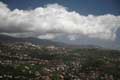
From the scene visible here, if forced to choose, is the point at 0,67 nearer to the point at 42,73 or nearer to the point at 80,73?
the point at 42,73

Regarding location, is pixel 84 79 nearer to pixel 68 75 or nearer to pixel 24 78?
pixel 68 75

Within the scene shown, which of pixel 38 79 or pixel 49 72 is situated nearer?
pixel 38 79

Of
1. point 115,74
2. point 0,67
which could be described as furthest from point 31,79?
point 115,74

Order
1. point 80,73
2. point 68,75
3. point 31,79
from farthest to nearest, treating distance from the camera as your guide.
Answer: point 80,73, point 68,75, point 31,79

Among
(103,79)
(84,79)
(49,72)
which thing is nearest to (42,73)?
(49,72)

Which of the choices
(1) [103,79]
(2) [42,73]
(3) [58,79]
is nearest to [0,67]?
(2) [42,73]

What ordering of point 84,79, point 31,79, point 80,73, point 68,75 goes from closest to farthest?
1. point 31,79
2. point 84,79
3. point 68,75
4. point 80,73

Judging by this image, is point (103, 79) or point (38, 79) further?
point (103, 79)

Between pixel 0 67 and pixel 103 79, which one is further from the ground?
pixel 0 67

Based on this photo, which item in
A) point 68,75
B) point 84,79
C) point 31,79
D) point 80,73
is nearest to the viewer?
point 31,79
